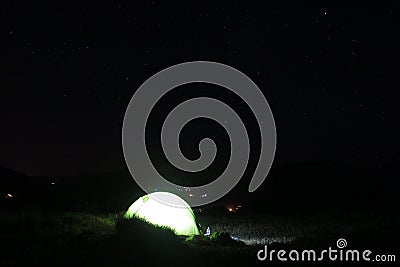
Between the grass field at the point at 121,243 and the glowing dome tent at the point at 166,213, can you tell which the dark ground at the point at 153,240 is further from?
the glowing dome tent at the point at 166,213

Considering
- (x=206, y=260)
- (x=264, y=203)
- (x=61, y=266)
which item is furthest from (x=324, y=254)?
(x=264, y=203)

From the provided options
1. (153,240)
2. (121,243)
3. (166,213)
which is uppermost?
(166,213)

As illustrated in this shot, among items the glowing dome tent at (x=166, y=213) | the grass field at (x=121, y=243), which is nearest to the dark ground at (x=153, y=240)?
the grass field at (x=121, y=243)

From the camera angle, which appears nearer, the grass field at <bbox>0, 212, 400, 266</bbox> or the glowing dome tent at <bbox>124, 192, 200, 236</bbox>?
the grass field at <bbox>0, 212, 400, 266</bbox>

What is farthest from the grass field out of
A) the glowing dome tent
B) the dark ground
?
the glowing dome tent

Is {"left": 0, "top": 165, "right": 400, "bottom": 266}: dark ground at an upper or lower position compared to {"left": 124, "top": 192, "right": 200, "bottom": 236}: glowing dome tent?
lower

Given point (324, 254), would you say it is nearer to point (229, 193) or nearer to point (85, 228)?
point (85, 228)

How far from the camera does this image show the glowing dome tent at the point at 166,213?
16844mm

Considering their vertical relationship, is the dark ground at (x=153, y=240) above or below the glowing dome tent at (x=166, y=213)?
below

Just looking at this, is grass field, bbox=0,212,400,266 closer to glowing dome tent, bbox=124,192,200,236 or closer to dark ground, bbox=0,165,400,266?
dark ground, bbox=0,165,400,266

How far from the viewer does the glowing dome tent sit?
1684cm

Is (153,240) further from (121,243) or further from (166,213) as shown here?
(166,213)

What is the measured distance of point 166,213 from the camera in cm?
1703

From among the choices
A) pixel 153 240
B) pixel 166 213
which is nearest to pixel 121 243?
pixel 153 240
